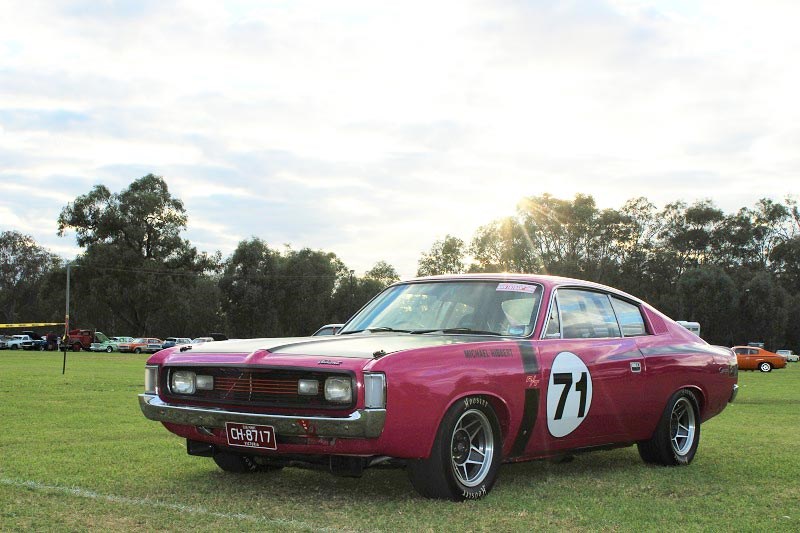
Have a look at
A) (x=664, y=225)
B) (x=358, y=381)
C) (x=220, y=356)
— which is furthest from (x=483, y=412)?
(x=664, y=225)

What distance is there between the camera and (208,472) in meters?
7.34

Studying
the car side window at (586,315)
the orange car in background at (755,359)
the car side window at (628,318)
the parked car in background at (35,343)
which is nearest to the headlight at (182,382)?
the car side window at (586,315)

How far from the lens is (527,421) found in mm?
6660

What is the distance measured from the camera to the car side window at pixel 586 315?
7.47 meters

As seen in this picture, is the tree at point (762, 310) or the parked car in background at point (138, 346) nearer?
the parked car in background at point (138, 346)

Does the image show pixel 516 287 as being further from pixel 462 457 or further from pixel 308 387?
pixel 308 387

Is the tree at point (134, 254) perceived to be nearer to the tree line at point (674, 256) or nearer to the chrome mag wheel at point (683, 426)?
the tree line at point (674, 256)

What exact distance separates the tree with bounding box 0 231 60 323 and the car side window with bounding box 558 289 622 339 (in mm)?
116259

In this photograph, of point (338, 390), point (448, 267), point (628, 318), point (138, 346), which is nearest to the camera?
point (338, 390)

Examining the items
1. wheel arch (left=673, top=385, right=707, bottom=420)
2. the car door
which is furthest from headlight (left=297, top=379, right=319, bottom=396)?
wheel arch (left=673, top=385, right=707, bottom=420)

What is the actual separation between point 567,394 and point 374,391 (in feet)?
6.35

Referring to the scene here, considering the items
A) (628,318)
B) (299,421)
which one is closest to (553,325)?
(628,318)

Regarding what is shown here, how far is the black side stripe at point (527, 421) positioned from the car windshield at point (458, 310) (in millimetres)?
515

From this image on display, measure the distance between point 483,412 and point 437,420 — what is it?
0.53 metres
